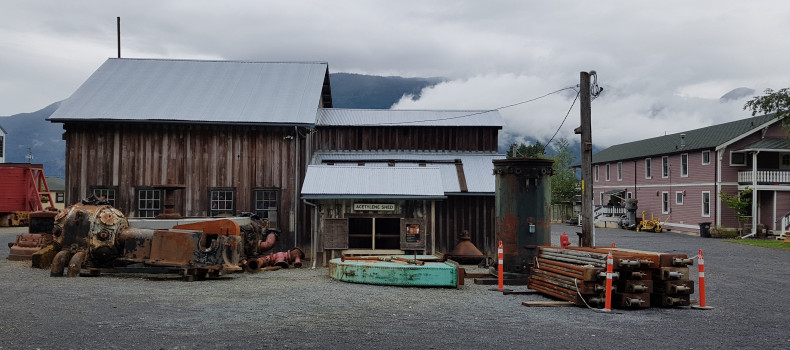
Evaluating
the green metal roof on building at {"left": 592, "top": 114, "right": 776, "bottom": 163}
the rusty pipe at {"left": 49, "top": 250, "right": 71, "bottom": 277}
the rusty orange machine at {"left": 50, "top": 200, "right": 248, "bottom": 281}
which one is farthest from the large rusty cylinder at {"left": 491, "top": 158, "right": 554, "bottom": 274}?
the green metal roof on building at {"left": 592, "top": 114, "right": 776, "bottom": 163}

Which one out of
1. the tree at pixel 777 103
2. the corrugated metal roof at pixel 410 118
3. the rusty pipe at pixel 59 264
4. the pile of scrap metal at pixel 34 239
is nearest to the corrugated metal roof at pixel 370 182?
the corrugated metal roof at pixel 410 118

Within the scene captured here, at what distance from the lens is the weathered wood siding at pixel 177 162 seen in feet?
68.7

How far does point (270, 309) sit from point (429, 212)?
30.5 ft

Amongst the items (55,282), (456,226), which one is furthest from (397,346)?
(456,226)

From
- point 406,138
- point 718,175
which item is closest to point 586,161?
point 406,138

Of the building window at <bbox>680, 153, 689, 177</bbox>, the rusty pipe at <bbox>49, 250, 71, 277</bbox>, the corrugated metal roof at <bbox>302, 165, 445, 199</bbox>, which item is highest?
the building window at <bbox>680, 153, 689, 177</bbox>

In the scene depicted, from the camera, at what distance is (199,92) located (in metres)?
23.1

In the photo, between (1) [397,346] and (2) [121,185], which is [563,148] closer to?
(2) [121,185]

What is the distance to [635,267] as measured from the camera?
11.7 metres

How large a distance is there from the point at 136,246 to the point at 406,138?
12.4 metres

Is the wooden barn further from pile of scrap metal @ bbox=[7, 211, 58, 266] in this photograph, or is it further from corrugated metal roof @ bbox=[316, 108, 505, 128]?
corrugated metal roof @ bbox=[316, 108, 505, 128]

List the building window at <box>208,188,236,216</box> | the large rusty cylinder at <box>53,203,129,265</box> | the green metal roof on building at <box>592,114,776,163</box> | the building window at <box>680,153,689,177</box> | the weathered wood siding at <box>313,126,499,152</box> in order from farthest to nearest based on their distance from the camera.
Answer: the building window at <box>680,153,689,177</box>, the green metal roof on building at <box>592,114,776,163</box>, the weathered wood siding at <box>313,126,499,152</box>, the building window at <box>208,188,236,216</box>, the large rusty cylinder at <box>53,203,129,265</box>

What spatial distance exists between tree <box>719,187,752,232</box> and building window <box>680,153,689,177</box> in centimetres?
463

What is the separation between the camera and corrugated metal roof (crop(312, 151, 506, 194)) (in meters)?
21.2
